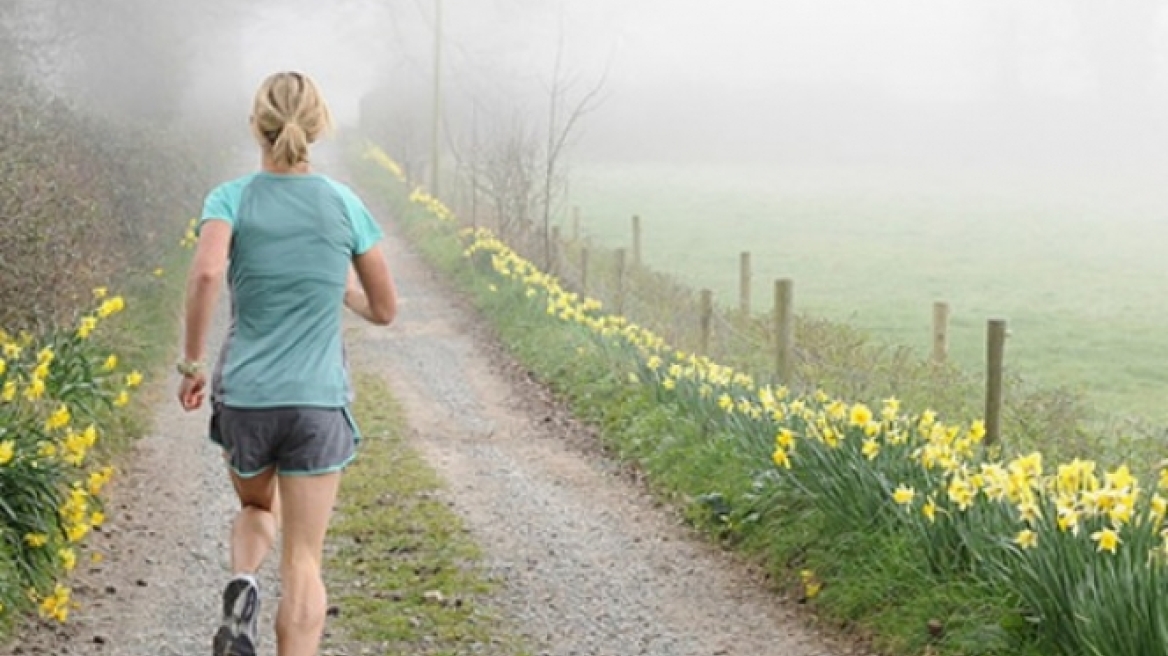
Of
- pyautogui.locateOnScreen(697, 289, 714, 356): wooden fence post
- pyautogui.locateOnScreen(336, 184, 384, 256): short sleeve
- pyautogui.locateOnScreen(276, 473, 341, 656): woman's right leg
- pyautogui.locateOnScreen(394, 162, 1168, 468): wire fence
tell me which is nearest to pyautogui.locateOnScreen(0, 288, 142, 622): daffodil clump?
pyautogui.locateOnScreen(276, 473, 341, 656): woman's right leg

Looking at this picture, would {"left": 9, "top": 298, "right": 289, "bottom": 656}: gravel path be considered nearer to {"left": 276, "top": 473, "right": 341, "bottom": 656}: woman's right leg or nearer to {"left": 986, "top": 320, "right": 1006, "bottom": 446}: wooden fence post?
{"left": 276, "top": 473, "right": 341, "bottom": 656}: woman's right leg

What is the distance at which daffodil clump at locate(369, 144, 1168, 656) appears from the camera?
16.1 ft

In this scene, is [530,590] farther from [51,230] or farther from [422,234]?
[422,234]

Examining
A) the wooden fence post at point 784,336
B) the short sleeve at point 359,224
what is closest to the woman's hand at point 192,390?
the short sleeve at point 359,224

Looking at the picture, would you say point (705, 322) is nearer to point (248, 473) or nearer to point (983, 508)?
point (983, 508)

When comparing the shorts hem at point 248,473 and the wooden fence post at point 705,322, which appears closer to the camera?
the shorts hem at point 248,473

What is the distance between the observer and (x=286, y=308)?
4.64m

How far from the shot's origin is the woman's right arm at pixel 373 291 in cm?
483

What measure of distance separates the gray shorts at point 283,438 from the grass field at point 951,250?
13086mm

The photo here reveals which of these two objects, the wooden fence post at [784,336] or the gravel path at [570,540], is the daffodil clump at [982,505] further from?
the wooden fence post at [784,336]

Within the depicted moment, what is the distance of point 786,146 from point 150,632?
60.7m

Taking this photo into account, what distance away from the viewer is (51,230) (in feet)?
35.6

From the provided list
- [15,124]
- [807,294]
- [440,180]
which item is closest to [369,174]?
[440,180]

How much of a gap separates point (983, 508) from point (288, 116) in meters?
3.13
